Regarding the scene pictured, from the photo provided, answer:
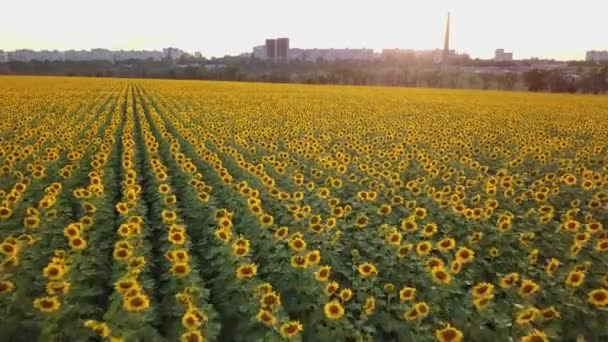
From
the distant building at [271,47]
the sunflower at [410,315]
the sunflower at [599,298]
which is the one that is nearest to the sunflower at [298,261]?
the sunflower at [410,315]

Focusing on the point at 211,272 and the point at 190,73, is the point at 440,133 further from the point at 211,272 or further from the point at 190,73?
the point at 190,73

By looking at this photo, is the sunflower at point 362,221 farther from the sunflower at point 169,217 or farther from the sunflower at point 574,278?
the sunflower at point 574,278

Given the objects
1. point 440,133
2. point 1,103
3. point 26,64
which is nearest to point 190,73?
point 26,64

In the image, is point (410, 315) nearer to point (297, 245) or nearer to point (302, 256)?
point (302, 256)

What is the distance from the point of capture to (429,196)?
696cm

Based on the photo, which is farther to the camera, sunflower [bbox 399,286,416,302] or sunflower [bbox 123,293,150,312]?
sunflower [bbox 399,286,416,302]

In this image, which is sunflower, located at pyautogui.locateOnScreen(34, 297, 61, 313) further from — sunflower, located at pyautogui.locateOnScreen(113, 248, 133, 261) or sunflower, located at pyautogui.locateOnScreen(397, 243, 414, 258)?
sunflower, located at pyautogui.locateOnScreen(397, 243, 414, 258)

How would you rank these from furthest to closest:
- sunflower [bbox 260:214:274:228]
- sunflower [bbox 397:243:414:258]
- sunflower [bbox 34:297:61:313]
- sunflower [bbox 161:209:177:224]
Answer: sunflower [bbox 161:209:177:224], sunflower [bbox 260:214:274:228], sunflower [bbox 397:243:414:258], sunflower [bbox 34:297:61:313]

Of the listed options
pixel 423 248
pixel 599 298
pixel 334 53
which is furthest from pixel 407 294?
pixel 334 53

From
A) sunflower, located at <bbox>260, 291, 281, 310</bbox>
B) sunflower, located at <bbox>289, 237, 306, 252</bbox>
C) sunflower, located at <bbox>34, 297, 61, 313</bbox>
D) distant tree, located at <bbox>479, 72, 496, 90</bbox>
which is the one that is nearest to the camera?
sunflower, located at <bbox>34, 297, 61, 313</bbox>

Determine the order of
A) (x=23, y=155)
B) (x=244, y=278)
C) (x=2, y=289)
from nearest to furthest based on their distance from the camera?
(x=2, y=289), (x=244, y=278), (x=23, y=155)

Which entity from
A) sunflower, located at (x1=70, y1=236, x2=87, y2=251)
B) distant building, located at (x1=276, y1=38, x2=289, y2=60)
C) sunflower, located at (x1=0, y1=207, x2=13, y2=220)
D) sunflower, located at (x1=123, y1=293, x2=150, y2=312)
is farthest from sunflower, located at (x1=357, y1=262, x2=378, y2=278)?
distant building, located at (x1=276, y1=38, x2=289, y2=60)

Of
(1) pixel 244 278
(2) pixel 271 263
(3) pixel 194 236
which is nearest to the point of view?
(1) pixel 244 278

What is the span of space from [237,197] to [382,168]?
10.2 ft
